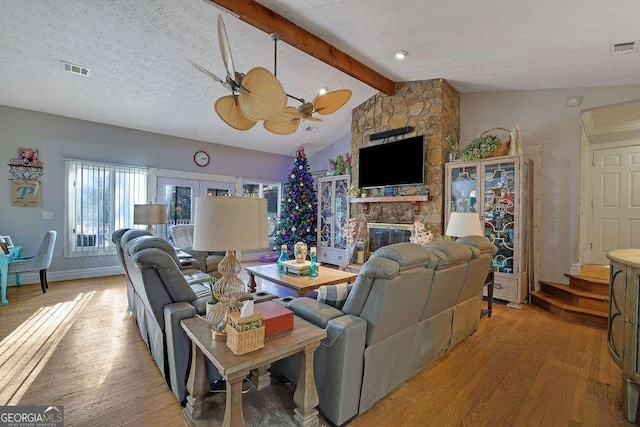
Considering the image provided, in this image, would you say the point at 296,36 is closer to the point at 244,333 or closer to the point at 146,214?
the point at 146,214

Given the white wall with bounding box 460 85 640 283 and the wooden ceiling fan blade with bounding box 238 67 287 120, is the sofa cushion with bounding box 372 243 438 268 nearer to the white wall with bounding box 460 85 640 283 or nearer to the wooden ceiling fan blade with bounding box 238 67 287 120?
the wooden ceiling fan blade with bounding box 238 67 287 120

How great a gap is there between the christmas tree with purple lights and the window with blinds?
10.2 feet

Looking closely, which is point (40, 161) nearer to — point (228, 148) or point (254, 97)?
point (228, 148)

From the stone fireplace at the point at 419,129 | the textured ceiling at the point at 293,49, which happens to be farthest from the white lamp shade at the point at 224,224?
the stone fireplace at the point at 419,129

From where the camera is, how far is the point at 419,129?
5.00 m

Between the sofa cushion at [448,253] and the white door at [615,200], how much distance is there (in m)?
3.89

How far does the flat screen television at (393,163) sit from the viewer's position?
4926 millimetres

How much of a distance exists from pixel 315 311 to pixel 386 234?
3747 millimetres

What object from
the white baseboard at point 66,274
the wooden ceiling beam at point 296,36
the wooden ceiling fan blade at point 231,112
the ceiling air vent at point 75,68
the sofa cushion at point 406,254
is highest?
the wooden ceiling beam at point 296,36

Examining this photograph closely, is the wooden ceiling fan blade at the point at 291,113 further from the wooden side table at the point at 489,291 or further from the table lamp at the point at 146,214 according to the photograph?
the wooden side table at the point at 489,291

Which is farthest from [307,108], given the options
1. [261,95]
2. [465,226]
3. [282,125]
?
[465,226]

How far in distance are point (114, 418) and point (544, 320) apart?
14.5ft

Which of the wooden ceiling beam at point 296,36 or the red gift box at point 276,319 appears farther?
the wooden ceiling beam at point 296,36

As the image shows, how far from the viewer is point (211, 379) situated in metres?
2.10
